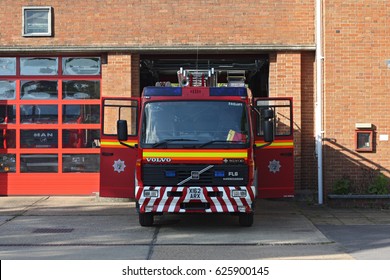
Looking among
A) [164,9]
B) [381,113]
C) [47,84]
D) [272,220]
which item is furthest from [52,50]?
[381,113]

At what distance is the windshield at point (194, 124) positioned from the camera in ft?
33.0

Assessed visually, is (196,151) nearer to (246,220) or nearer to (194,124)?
(194,124)

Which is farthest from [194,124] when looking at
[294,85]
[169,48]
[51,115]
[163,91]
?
[51,115]

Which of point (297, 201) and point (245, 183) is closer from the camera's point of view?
point (245, 183)

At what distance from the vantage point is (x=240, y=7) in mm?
14297

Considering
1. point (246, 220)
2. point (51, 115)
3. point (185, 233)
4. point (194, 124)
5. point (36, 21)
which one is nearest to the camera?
point (194, 124)

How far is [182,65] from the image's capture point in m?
15.2

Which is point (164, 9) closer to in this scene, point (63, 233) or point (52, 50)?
point (52, 50)

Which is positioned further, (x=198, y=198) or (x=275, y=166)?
(x=275, y=166)

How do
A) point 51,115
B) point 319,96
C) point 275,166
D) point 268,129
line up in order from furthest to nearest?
point 51,115 → point 319,96 → point 275,166 → point 268,129

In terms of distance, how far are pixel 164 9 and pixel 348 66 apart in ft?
14.9

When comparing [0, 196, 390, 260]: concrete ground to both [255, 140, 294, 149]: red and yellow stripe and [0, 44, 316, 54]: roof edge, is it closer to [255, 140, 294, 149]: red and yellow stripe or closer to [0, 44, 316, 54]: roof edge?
[255, 140, 294, 149]: red and yellow stripe

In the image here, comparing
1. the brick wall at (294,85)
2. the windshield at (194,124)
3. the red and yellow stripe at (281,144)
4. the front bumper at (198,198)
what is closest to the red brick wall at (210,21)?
the brick wall at (294,85)

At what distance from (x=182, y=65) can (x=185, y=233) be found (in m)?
5.94
